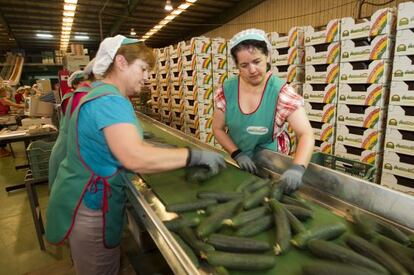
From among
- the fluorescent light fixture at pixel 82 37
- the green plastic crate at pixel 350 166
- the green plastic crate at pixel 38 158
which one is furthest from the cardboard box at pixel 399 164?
the fluorescent light fixture at pixel 82 37

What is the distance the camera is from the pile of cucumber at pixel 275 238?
1056mm

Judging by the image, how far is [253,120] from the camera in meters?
2.25

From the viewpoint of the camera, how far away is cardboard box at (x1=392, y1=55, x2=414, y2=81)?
3.78 meters

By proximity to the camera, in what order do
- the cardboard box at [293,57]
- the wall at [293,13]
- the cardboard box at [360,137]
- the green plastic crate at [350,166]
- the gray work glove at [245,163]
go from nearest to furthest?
the gray work glove at [245,163] < the green plastic crate at [350,166] < the cardboard box at [360,137] < the cardboard box at [293,57] < the wall at [293,13]

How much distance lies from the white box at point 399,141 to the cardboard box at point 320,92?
107 cm

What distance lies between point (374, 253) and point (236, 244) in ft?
1.81

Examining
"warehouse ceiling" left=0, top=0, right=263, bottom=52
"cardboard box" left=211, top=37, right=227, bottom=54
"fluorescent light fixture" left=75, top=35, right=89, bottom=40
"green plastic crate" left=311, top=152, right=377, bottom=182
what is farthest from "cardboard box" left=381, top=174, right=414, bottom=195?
"fluorescent light fixture" left=75, top=35, right=89, bottom=40

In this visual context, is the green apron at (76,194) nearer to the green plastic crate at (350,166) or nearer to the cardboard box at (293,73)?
the green plastic crate at (350,166)

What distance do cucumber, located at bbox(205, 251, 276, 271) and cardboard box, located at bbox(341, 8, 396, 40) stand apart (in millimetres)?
4212

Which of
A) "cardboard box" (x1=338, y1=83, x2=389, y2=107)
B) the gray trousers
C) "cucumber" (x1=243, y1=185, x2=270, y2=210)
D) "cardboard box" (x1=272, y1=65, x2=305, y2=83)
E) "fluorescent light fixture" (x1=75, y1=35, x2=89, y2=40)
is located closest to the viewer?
"cucumber" (x1=243, y1=185, x2=270, y2=210)

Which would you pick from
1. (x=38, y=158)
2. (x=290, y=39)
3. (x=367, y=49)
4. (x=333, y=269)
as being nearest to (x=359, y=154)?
(x=367, y=49)

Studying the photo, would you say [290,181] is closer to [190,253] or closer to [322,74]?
[190,253]

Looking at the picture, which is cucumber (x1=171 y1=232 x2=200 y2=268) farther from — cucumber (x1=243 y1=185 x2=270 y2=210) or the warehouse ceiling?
the warehouse ceiling

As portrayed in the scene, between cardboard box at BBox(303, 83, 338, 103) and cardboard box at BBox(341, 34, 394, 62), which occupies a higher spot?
cardboard box at BBox(341, 34, 394, 62)
